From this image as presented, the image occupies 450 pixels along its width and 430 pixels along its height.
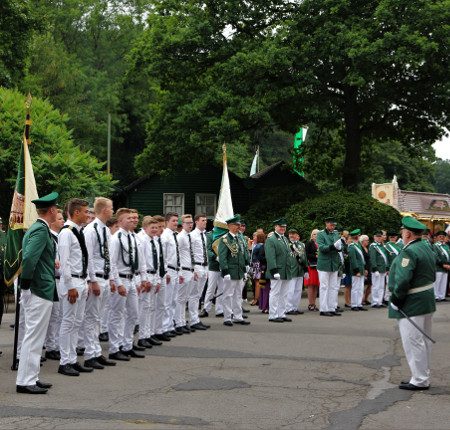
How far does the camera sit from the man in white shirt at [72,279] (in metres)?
8.46

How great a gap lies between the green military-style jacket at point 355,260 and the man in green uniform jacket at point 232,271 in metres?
4.45

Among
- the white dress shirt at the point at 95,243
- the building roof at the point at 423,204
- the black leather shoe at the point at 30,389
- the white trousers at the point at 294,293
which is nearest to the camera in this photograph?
the black leather shoe at the point at 30,389

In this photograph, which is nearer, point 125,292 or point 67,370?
point 67,370

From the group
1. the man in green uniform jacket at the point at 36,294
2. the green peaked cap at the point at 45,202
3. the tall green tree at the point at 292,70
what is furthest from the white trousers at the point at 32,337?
the tall green tree at the point at 292,70

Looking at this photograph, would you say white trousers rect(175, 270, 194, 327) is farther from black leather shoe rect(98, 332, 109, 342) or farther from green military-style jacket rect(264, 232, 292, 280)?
green military-style jacket rect(264, 232, 292, 280)

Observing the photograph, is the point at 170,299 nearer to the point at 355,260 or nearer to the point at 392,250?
the point at 355,260

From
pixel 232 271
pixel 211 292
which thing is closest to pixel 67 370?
pixel 232 271

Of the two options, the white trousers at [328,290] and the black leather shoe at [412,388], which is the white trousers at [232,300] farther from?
the black leather shoe at [412,388]

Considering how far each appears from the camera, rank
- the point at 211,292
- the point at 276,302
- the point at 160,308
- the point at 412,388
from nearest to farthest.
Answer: the point at 412,388
the point at 160,308
the point at 276,302
the point at 211,292

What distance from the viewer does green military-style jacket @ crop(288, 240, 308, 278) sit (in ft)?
52.8

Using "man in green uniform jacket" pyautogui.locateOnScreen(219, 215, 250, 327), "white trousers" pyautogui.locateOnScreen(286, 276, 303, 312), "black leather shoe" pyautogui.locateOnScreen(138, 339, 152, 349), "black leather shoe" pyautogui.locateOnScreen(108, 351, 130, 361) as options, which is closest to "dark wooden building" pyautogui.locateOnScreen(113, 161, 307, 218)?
"white trousers" pyautogui.locateOnScreen(286, 276, 303, 312)

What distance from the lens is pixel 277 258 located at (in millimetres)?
14961

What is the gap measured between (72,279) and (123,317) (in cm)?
156

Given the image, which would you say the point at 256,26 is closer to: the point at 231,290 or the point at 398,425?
the point at 231,290
